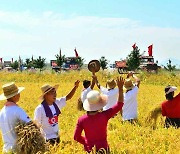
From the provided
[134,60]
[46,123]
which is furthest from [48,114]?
[134,60]

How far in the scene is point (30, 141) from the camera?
5438 millimetres

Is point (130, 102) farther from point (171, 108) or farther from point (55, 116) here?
point (55, 116)

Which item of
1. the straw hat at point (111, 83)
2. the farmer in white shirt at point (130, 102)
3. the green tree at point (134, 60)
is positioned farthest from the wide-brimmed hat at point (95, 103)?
the green tree at point (134, 60)

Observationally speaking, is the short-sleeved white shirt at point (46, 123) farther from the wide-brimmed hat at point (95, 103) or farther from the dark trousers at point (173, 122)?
the dark trousers at point (173, 122)

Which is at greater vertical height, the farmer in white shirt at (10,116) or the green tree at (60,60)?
the farmer in white shirt at (10,116)

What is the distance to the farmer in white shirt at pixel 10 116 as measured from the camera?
18.9 feet

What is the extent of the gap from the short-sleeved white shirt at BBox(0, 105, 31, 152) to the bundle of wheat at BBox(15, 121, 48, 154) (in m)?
0.18

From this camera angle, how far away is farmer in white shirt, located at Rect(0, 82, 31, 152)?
575 cm

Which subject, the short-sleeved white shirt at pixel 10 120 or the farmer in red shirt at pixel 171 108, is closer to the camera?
the short-sleeved white shirt at pixel 10 120

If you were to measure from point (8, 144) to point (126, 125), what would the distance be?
3.95m

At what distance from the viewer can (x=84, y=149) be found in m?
6.41

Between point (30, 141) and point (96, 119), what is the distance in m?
1.10

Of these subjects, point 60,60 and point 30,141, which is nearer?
point 30,141

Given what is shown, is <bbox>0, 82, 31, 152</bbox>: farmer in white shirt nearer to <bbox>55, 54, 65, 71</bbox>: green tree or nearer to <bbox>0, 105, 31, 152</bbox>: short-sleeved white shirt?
<bbox>0, 105, 31, 152</bbox>: short-sleeved white shirt
